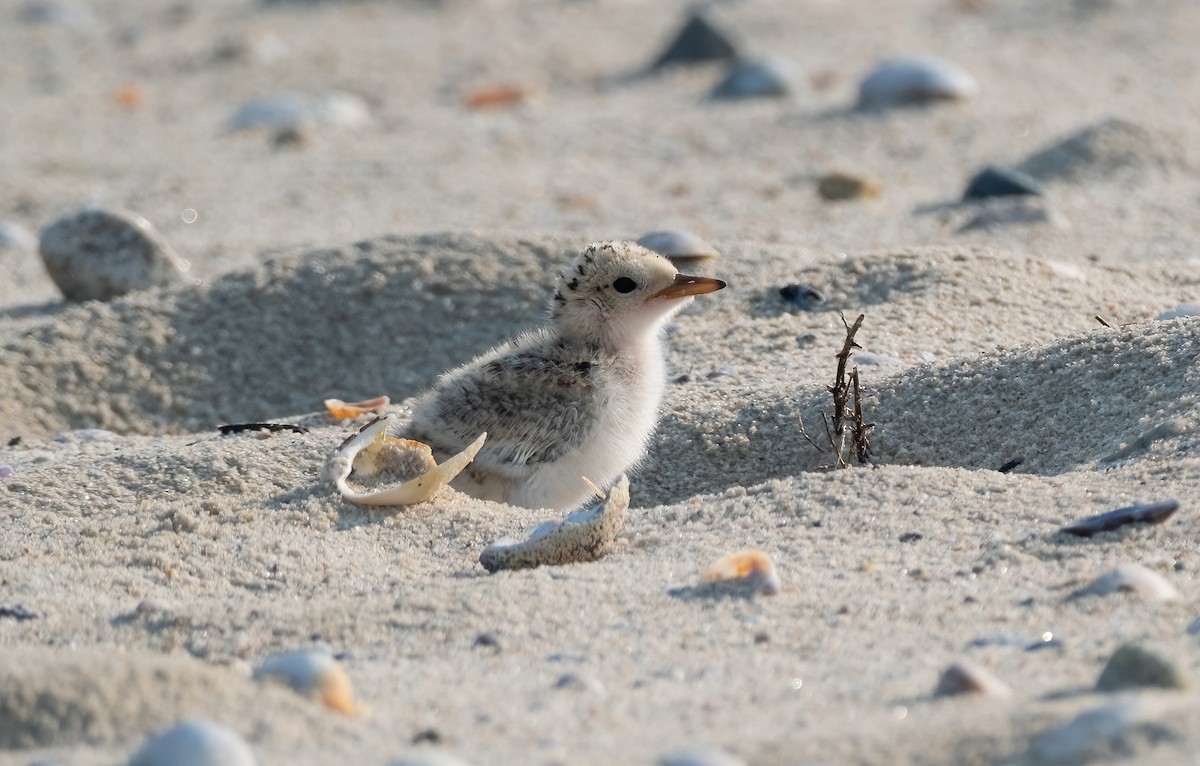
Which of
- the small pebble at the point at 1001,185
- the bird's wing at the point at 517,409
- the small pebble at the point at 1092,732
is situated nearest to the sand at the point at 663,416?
the small pebble at the point at 1092,732

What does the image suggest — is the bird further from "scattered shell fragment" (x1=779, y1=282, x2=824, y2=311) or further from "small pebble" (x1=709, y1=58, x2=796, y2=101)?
"small pebble" (x1=709, y1=58, x2=796, y2=101)

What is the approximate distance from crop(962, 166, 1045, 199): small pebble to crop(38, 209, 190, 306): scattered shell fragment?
2.92 m

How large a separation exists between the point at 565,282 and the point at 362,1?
7938mm

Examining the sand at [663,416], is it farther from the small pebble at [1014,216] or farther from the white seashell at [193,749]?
the white seashell at [193,749]

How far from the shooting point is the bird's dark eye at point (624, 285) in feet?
12.7

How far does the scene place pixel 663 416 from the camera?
3969 millimetres

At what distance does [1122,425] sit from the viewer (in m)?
3.41

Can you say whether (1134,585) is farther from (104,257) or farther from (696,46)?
(696,46)

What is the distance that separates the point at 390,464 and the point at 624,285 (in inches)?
30.6

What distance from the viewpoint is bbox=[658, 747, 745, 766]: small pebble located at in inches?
75.4

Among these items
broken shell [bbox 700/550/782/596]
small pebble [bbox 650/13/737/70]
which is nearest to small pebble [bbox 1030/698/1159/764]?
broken shell [bbox 700/550/782/596]

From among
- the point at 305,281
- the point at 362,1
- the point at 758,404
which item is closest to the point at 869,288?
the point at 758,404

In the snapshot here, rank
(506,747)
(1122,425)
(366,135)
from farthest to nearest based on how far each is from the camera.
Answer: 1. (366,135)
2. (1122,425)
3. (506,747)

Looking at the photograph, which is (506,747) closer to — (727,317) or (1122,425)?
(1122,425)
